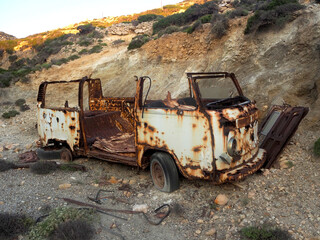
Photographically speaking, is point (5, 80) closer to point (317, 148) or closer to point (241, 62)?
point (241, 62)

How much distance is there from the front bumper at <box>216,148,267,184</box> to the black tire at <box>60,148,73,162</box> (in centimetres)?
401

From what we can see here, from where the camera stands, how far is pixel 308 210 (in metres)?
3.73

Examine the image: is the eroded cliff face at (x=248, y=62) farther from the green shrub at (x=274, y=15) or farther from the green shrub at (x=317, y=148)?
the green shrub at (x=317, y=148)

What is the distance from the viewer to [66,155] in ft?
22.0

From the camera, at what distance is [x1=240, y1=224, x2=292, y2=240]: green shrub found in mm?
3236

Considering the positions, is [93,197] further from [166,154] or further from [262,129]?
[262,129]

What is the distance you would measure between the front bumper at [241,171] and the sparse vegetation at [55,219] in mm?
1955

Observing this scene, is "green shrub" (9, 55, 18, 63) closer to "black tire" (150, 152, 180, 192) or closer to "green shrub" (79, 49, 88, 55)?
"green shrub" (79, 49, 88, 55)

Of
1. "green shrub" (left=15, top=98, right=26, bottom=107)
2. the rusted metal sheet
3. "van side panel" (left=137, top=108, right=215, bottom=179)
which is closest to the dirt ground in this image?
the rusted metal sheet

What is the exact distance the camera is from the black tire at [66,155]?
21.6ft

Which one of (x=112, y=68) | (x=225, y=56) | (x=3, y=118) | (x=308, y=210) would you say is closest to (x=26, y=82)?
(x=3, y=118)

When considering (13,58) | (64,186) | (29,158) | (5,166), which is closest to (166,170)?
(64,186)

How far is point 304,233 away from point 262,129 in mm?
2879

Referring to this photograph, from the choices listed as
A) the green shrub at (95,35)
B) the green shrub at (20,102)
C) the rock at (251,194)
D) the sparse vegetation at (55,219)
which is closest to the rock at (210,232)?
the rock at (251,194)
